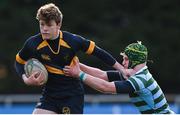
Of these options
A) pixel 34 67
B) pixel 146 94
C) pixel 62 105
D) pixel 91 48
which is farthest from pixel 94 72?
pixel 146 94

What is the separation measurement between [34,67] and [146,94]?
139 cm

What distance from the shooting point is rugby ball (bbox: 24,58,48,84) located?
9739mm

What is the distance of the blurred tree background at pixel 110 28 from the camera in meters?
29.7

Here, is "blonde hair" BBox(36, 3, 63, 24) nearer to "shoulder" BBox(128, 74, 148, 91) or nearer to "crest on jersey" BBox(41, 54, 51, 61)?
"crest on jersey" BBox(41, 54, 51, 61)

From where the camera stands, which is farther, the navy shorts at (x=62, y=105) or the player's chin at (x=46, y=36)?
the navy shorts at (x=62, y=105)

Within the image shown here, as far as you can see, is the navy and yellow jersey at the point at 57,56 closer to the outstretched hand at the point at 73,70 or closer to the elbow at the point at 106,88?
the outstretched hand at the point at 73,70

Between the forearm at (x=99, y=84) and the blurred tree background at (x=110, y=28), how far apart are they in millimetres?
19443

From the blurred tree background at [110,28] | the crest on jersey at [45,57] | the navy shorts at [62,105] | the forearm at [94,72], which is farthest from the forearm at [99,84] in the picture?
the blurred tree background at [110,28]

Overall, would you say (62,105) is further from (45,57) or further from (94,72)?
(94,72)

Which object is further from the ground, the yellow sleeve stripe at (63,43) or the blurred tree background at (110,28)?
the blurred tree background at (110,28)

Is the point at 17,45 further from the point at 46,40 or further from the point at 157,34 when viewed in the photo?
the point at 46,40

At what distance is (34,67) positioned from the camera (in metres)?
9.79

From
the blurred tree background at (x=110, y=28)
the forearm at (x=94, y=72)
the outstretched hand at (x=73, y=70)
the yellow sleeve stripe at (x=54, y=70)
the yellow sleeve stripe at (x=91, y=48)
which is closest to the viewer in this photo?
the outstretched hand at (x=73, y=70)

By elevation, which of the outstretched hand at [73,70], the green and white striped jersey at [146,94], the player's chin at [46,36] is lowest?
the green and white striped jersey at [146,94]
